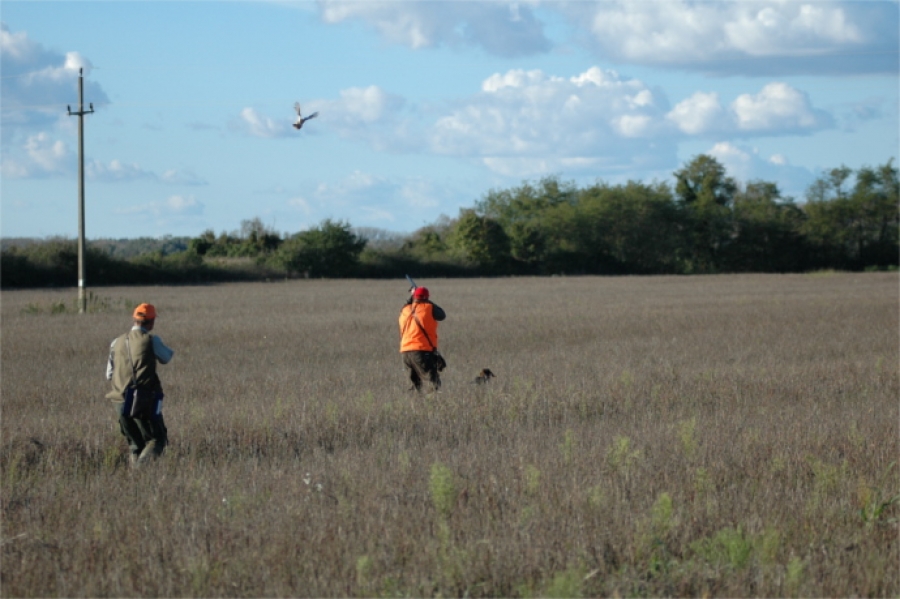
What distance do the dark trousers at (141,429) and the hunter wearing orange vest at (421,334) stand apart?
4041mm

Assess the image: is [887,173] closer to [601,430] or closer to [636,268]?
[636,268]

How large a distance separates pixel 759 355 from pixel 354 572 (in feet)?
44.4

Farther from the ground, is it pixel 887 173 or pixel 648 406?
pixel 887 173

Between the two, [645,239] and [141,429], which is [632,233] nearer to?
[645,239]

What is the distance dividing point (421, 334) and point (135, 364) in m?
4.40

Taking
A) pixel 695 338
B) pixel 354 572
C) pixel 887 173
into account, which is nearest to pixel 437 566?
pixel 354 572

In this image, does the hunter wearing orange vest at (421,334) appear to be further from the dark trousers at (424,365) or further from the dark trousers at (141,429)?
the dark trousers at (141,429)

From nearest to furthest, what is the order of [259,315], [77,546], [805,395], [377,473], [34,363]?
1. [77,546]
2. [377,473]
3. [805,395]
4. [34,363]
5. [259,315]

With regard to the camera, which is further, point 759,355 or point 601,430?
point 759,355

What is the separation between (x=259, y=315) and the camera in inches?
1249

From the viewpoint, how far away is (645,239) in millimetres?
93750

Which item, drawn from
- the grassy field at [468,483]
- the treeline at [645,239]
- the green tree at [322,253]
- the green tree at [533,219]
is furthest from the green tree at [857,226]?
the grassy field at [468,483]

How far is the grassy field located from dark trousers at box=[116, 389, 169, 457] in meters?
0.25

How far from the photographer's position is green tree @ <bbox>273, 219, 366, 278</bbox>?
77.0 meters
